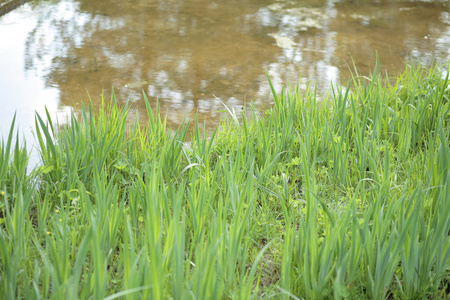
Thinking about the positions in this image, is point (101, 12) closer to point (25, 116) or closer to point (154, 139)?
point (25, 116)

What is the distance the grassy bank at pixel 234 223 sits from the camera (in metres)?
1.32

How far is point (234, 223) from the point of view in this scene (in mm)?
1460

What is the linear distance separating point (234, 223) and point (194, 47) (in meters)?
2.61

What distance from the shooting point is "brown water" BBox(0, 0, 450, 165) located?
3107 millimetres

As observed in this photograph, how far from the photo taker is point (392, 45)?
4.02 m

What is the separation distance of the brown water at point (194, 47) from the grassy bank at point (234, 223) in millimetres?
727

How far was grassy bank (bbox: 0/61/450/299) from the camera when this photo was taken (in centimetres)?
132

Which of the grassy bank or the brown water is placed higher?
the brown water

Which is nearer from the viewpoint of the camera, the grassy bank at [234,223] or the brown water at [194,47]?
the grassy bank at [234,223]

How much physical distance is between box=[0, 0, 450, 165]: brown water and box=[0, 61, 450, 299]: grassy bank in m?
0.73

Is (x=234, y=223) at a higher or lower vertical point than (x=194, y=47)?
lower

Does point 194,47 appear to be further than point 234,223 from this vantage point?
Yes

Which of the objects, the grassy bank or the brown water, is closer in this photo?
the grassy bank

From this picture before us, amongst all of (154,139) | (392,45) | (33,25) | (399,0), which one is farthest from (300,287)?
(399,0)
